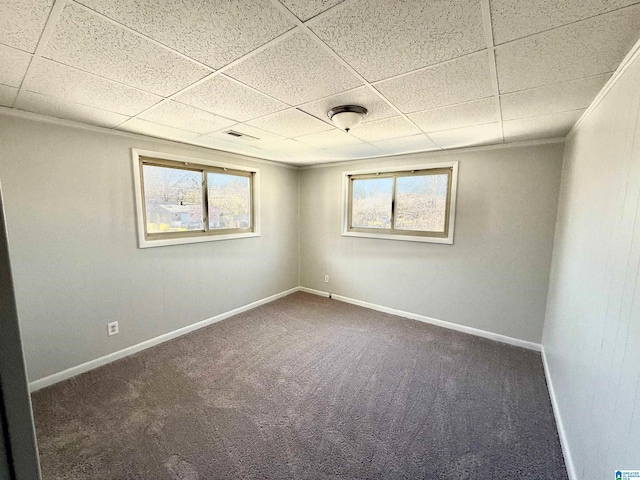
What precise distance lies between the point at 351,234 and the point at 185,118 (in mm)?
2642

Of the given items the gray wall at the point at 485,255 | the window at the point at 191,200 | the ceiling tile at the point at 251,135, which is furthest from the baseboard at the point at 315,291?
the ceiling tile at the point at 251,135

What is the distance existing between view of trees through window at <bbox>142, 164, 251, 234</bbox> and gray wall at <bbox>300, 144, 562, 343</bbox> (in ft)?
5.43

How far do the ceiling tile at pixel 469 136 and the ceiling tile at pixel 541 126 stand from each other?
9 centimetres

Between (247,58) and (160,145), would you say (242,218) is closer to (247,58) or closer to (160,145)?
(160,145)

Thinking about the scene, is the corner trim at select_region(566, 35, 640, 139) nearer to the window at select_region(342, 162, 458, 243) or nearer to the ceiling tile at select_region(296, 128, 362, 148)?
the window at select_region(342, 162, 458, 243)

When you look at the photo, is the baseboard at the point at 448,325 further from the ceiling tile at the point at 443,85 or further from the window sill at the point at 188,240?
the ceiling tile at the point at 443,85

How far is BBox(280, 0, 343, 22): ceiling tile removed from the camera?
96 cm

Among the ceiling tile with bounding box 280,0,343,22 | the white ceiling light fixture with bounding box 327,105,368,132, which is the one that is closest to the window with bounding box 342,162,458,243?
the white ceiling light fixture with bounding box 327,105,368,132

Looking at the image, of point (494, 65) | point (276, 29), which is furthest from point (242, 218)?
point (494, 65)

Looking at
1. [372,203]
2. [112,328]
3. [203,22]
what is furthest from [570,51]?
[112,328]

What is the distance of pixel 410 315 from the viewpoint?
11.9 ft

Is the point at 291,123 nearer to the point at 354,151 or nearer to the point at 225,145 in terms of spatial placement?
the point at 225,145

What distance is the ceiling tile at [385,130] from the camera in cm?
220

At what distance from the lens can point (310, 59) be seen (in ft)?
4.27
